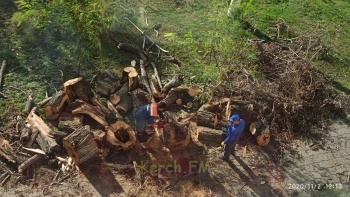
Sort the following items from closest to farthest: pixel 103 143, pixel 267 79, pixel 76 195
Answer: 1. pixel 76 195
2. pixel 103 143
3. pixel 267 79

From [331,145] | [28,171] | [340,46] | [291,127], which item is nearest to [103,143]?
[28,171]

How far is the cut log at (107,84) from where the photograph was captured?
9.47 meters

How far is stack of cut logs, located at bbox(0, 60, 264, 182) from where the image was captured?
Answer: 816cm

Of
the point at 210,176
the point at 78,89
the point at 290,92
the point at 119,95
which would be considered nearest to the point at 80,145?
the point at 78,89

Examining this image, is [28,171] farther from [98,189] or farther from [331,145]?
[331,145]

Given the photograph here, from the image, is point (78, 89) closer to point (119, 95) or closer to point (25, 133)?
point (119, 95)

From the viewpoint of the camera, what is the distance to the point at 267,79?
35.1 ft

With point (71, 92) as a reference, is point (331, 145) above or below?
below

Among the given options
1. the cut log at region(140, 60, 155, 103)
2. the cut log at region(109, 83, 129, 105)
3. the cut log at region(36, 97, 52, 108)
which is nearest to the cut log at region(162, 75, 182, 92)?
the cut log at region(140, 60, 155, 103)

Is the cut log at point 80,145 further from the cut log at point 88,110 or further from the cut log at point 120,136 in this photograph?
the cut log at point 88,110

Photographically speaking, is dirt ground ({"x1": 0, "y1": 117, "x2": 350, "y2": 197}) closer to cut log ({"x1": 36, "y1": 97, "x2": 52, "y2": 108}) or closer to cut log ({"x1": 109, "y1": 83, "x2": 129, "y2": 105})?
cut log ({"x1": 109, "y1": 83, "x2": 129, "y2": 105})

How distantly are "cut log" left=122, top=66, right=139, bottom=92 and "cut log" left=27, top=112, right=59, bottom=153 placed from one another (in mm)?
2283

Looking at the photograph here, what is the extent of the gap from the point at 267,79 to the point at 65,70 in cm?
563

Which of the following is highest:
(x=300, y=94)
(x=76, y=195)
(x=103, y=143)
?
(x=300, y=94)
